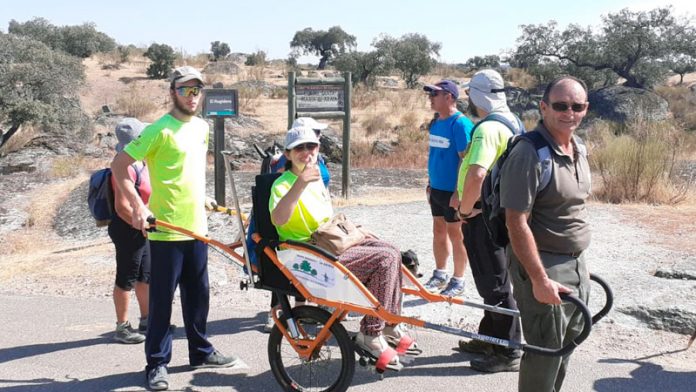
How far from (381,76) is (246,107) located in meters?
16.0

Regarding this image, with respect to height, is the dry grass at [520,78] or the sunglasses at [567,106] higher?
the dry grass at [520,78]

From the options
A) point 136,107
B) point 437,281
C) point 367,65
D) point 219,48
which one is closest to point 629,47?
point 367,65

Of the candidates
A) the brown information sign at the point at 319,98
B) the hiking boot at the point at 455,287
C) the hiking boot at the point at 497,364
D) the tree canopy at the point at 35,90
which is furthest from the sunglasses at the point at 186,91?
the tree canopy at the point at 35,90

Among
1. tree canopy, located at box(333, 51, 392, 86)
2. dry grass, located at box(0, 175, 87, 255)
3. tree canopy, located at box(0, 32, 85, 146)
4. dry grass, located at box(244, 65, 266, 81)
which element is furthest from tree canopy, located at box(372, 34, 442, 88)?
dry grass, located at box(0, 175, 87, 255)

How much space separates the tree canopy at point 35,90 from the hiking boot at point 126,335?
1562 cm

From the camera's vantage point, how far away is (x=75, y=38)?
145 ft

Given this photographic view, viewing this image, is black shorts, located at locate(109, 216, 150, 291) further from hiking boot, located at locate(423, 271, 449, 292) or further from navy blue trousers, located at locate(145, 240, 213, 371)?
hiking boot, located at locate(423, 271, 449, 292)

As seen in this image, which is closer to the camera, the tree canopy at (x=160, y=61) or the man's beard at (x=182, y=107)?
the man's beard at (x=182, y=107)

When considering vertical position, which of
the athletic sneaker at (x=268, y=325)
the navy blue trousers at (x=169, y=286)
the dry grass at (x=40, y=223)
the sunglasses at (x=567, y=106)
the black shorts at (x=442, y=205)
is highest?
the sunglasses at (x=567, y=106)

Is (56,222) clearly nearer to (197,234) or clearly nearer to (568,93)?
(197,234)

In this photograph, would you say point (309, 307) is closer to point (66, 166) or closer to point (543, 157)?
point (543, 157)

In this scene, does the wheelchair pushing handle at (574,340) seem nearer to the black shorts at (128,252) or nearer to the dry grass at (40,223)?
the black shorts at (128,252)

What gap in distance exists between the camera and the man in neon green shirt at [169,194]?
14.3ft

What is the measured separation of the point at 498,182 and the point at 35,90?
20.5 meters
